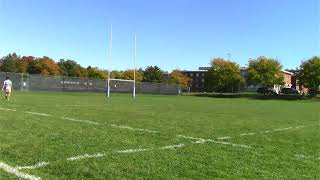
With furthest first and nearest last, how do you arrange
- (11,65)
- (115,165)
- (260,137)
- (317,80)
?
(11,65) → (317,80) → (260,137) → (115,165)

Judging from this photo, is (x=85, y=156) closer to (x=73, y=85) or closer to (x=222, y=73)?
(x=73, y=85)

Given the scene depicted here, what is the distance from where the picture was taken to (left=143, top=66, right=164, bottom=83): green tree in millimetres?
133125

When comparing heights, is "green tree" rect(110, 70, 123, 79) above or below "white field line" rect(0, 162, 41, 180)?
above

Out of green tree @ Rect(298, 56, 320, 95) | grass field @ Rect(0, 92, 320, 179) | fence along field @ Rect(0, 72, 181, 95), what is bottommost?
grass field @ Rect(0, 92, 320, 179)

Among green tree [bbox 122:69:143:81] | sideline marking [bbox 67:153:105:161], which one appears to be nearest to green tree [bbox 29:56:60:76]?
green tree [bbox 122:69:143:81]

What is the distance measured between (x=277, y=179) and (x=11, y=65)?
11888 centimetres

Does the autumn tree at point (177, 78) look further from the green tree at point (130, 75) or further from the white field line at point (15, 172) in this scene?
the white field line at point (15, 172)

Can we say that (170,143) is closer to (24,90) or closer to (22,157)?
(22,157)

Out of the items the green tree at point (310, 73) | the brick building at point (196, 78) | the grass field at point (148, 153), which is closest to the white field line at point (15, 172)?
the grass field at point (148, 153)

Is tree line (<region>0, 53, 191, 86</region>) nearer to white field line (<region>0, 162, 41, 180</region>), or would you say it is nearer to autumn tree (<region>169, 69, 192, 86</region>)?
autumn tree (<region>169, 69, 192, 86</region>)

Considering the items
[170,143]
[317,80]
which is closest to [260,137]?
[170,143]

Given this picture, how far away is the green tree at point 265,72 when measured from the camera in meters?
93.2

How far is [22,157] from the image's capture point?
741 centimetres

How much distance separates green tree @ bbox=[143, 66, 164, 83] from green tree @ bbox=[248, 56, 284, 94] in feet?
139
